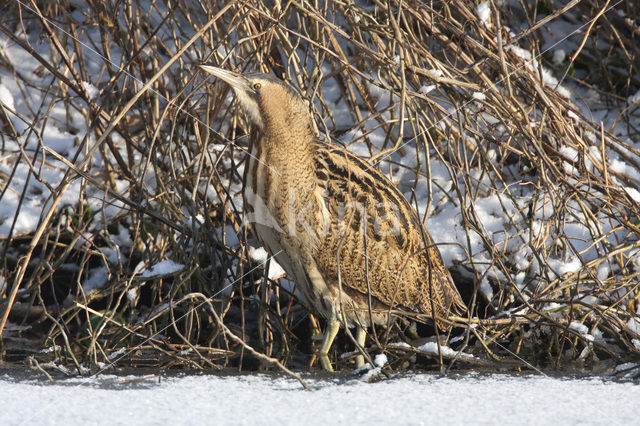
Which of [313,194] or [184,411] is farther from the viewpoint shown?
[313,194]

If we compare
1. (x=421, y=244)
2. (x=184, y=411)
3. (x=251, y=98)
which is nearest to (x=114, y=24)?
(x=251, y=98)

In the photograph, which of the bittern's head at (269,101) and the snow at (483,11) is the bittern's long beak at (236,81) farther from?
the snow at (483,11)

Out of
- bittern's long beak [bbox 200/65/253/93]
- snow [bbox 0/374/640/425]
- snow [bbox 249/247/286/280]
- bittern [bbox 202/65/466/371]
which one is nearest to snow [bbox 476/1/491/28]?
bittern [bbox 202/65/466/371]

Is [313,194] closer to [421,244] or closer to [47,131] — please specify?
[421,244]

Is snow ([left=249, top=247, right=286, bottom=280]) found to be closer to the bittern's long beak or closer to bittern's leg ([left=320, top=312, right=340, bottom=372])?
bittern's leg ([left=320, top=312, right=340, bottom=372])

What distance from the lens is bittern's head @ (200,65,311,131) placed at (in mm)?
2471

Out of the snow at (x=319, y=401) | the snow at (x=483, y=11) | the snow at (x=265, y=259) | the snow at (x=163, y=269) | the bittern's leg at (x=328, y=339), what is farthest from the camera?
the snow at (x=483, y=11)

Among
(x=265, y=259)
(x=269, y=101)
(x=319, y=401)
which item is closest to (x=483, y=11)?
(x=269, y=101)

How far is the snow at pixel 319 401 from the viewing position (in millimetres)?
1665

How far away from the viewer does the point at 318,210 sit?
2484 mm

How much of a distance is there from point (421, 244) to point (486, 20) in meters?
1.04

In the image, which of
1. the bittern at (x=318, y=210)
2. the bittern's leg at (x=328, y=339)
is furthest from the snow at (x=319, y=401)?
the bittern at (x=318, y=210)

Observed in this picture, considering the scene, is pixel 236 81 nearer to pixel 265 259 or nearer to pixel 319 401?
pixel 265 259

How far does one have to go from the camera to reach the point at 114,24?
2844mm
